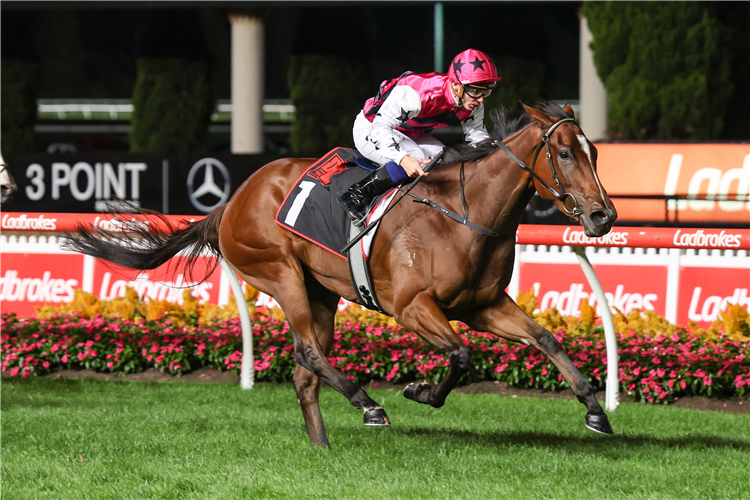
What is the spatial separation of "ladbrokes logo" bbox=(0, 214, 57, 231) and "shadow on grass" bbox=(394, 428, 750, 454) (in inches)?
115

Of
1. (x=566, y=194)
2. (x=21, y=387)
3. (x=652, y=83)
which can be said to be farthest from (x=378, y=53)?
(x=566, y=194)

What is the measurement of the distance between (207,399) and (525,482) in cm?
259

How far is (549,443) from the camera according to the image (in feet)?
14.8

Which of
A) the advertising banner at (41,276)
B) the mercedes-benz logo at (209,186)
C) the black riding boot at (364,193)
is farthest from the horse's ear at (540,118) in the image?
the mercedes-benz logo at (209,186)

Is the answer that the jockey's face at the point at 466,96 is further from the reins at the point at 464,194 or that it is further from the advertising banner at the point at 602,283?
the advertising banner at the point at 602,283

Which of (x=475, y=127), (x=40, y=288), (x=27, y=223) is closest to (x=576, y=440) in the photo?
(x=475, y=127)

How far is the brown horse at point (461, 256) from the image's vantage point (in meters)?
3.82

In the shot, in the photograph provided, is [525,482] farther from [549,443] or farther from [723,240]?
[723,240]

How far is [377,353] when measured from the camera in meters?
6.25

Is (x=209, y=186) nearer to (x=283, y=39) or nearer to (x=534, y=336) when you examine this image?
(x=534, y=336)

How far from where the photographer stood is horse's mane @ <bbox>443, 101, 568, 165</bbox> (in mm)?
4215

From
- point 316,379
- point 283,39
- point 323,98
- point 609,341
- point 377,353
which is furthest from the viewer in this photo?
point 283,39

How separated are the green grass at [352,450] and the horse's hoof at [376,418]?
171 mm

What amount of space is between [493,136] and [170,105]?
12.9 metres
